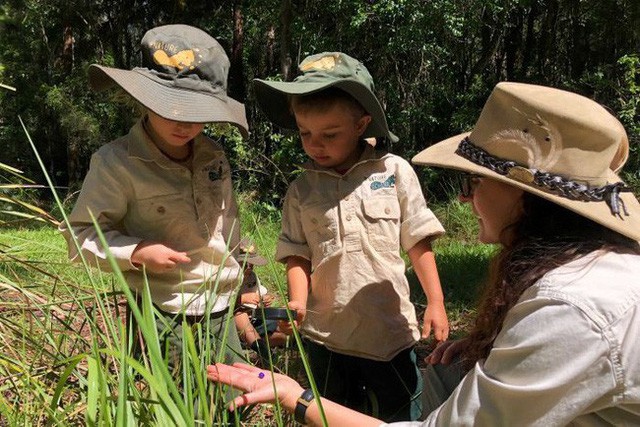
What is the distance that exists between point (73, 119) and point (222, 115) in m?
10.6

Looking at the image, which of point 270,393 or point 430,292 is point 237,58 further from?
point 270,393

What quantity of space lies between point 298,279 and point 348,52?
7452 mm

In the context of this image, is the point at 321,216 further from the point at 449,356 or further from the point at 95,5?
the point at 95,5

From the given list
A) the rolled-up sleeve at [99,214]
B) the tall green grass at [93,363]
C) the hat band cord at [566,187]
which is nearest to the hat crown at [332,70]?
the tall green grass at [93,363]

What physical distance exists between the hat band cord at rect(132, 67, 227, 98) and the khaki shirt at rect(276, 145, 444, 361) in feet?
1.42

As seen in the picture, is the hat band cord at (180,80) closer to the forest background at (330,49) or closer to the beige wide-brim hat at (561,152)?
the forest background at (330,49)

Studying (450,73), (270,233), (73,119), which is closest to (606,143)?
(270,233)

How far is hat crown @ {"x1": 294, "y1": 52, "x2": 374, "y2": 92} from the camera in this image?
201 centimetres

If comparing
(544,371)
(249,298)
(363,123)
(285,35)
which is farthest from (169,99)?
(285,35)

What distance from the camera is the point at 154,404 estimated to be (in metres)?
1.13

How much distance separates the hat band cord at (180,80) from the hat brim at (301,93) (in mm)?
206

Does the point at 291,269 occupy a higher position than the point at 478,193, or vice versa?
the point at 478,193

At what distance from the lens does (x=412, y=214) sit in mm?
2139

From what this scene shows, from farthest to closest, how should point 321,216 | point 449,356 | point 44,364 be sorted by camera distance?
point 321,216, point 449,356, point 44,364
